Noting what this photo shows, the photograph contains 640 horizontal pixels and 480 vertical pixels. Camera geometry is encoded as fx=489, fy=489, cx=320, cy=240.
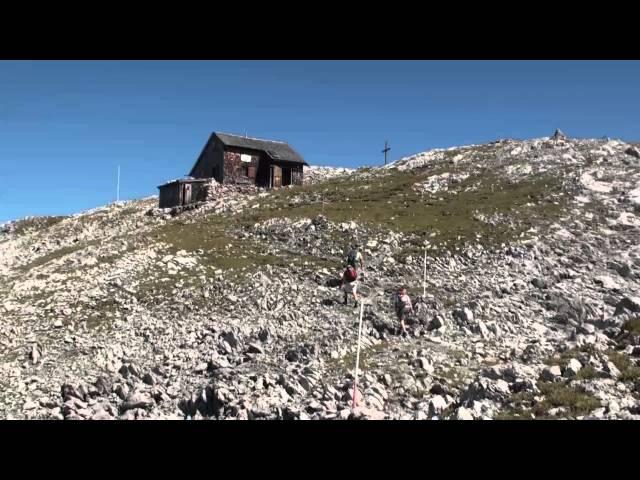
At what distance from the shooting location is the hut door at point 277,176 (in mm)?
65500

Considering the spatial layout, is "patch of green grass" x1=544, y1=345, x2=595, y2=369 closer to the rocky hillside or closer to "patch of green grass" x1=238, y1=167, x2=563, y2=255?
the rocky hillside

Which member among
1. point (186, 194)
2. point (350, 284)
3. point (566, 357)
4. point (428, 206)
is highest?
point (186, 194)

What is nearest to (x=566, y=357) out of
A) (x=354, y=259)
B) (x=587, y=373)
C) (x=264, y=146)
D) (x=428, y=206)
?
(x=587, y=373)

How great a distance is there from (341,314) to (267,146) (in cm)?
4856

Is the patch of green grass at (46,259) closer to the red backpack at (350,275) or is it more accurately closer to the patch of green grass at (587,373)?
the red backpack at (350,275)

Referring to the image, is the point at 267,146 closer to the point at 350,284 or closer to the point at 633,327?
the point at 350,284

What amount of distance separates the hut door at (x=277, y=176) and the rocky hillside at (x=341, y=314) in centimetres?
1954

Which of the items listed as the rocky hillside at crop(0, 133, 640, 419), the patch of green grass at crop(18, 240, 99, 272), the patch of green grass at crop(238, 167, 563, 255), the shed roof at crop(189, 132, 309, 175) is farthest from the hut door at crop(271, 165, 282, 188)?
the patch of green grass at crop(18, 240, 99, 272)

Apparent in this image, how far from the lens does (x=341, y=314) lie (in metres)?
22.9
